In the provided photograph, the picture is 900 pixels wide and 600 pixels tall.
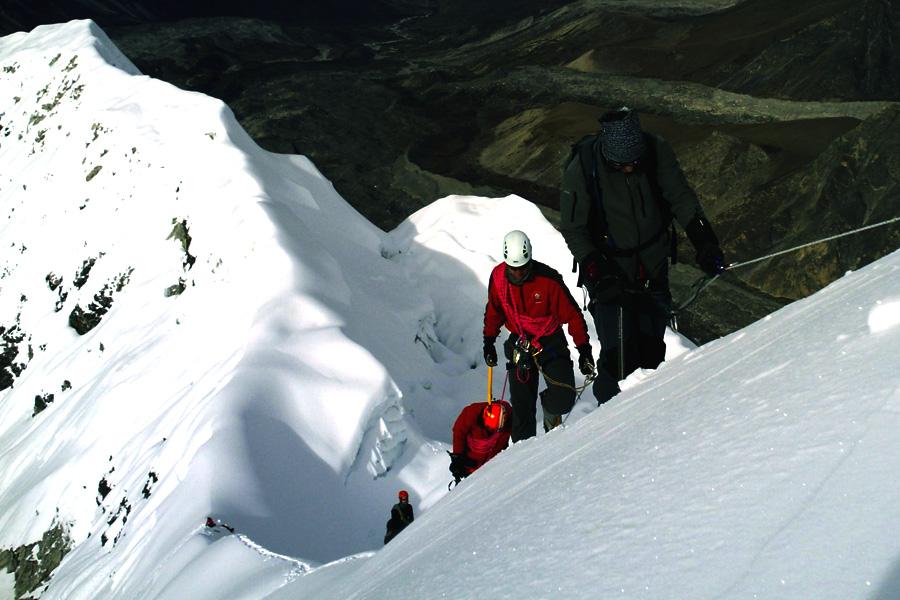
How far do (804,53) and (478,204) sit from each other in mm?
18998

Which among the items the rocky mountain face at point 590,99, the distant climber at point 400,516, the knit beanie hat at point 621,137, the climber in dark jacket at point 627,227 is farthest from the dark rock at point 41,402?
the knit beanie hat at point 621,137

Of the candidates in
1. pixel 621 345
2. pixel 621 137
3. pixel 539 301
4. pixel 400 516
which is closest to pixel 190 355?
pixel 400 516

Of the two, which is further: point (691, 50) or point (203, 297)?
point (691, 50)

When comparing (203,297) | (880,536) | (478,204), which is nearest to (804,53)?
(478,204)

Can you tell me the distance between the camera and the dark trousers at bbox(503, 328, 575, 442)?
6.80 metres

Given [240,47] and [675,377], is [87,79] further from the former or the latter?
[240,47]

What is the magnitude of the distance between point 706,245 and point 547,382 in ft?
6.14

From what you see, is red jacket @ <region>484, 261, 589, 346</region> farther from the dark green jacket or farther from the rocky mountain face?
the rocky mountain face

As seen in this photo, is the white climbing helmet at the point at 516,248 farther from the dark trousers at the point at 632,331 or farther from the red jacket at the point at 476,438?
the red jacket at the point at 476,438

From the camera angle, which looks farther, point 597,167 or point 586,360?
point 586,360

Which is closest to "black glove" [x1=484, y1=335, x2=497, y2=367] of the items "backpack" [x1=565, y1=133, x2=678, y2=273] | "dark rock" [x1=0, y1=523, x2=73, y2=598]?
"backpack" [x1=565, y1=133, x2=678, y2=273]

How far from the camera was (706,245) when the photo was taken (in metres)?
5.60

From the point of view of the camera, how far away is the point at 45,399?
14891mm

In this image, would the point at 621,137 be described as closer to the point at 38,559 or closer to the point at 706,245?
the point at 706,245
